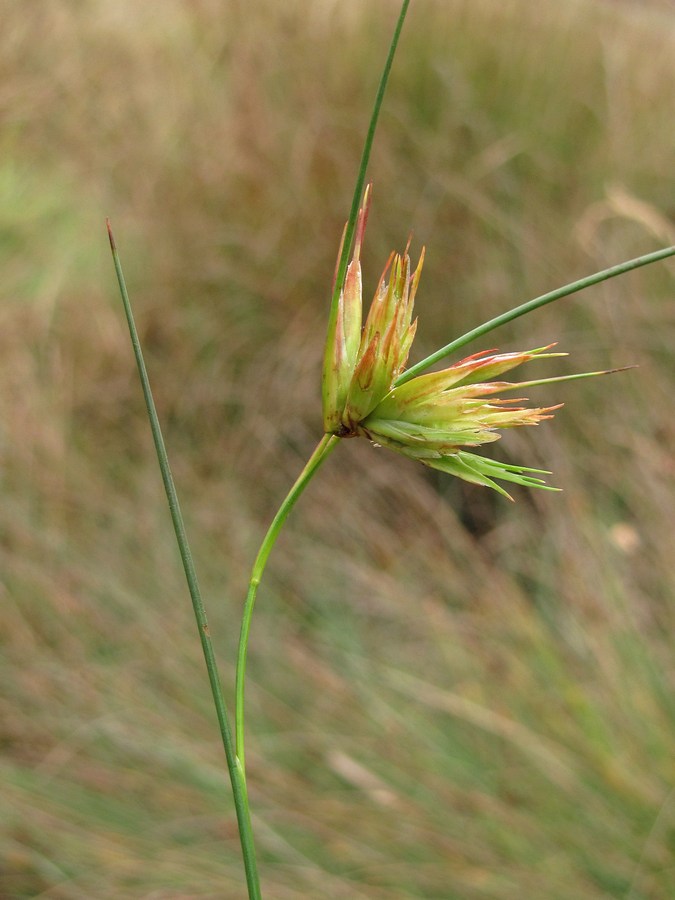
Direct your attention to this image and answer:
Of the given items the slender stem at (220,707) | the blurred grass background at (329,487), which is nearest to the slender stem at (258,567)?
the slender stem at (220,707)

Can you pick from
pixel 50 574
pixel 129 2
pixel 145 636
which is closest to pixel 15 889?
pixel 145 636

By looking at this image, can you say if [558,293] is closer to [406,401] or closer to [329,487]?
[406,401]

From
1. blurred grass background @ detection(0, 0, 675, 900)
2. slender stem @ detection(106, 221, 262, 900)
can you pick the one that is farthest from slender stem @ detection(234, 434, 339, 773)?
blurred grass background @ detection(0, 0, 675, 900)

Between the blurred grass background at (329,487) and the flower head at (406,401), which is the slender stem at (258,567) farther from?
the blurred grass background at (329,487)

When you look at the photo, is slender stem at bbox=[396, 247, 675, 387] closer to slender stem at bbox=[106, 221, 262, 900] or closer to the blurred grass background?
slender stem at bbox=[106, 221, 262, 900]

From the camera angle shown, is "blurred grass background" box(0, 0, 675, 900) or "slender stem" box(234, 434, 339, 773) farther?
"blurred grass background" box(0, 0, 675, 900)

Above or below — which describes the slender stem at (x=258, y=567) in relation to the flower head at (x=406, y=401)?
below
